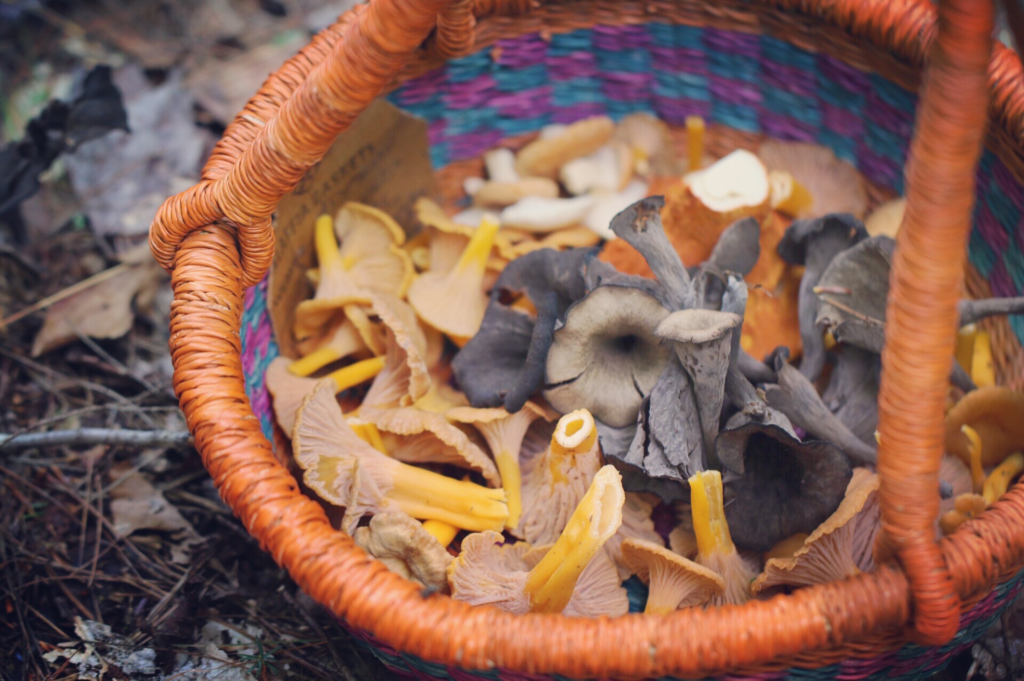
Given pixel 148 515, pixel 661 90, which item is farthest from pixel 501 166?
pixel 148 515

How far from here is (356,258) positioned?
203 centimetres

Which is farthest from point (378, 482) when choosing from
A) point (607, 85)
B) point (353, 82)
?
point (607, 85)

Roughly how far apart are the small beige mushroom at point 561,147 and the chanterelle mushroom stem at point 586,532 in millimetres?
1320

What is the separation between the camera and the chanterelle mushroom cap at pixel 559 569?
122cm

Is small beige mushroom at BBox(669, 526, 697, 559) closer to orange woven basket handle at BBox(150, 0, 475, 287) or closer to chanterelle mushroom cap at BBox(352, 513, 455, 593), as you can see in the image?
chanterelle mushroom cap at BBox(352, 513, 455, 593)

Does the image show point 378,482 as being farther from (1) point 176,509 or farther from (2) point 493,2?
(2) point 493,2

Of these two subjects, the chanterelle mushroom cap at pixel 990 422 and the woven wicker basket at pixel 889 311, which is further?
the chanterelle mushroom cap at pixel 990 422

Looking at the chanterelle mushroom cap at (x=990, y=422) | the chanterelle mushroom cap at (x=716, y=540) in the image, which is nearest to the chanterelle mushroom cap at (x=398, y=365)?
the chanterelle mushroom cap at (x=716, y=540)

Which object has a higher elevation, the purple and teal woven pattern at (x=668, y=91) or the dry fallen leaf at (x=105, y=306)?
the purple and teal woven pattern at (x=668, y=91)

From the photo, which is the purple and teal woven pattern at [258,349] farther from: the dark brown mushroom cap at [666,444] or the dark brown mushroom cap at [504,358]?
the dark brown mushroom cap at [666,444]

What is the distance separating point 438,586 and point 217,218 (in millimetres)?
887

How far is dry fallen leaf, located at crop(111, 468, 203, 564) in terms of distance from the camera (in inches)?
74.4

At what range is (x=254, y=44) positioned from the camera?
339 cm

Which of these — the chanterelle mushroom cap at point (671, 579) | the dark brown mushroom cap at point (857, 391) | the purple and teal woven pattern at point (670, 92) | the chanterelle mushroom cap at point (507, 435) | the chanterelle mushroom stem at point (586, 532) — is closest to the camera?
the chanterelle mushroom stem at point (586, 532)
